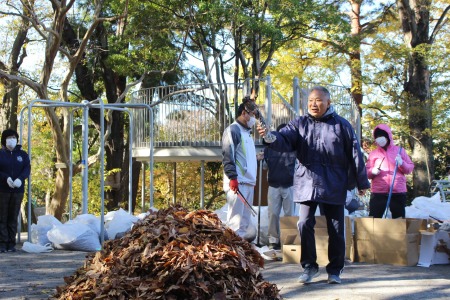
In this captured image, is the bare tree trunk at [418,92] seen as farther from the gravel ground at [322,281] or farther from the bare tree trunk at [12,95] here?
the gravel ground at [322,281]

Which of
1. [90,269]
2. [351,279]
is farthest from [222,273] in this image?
[351,279]

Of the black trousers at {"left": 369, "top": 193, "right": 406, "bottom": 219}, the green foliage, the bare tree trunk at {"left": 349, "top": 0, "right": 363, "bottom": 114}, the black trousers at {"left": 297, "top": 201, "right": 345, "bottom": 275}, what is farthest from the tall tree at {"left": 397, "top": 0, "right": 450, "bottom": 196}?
the black trousers at {"left": 297, "top": 201, "right": 345, "bottom": 275}

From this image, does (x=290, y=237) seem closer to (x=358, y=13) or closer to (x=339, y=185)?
(x=339, y=185)

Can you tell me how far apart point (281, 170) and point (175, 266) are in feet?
19.5

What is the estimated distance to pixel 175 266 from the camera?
4.65 m

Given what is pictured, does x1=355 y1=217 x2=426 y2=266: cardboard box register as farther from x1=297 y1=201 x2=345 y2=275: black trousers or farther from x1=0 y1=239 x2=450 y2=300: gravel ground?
x1=297 y1=201 x2=345 y2=275: black trousers

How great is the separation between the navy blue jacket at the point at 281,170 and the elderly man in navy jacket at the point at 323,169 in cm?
315

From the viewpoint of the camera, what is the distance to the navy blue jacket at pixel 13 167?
1125 centimetres

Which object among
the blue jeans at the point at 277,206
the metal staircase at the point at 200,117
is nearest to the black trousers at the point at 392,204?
the blue jeans at the point at 277,206

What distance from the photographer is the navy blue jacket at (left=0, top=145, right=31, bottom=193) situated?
36.9ft

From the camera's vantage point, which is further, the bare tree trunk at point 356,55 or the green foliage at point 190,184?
the green foliage at point 190,184

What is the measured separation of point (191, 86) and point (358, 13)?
16.1m

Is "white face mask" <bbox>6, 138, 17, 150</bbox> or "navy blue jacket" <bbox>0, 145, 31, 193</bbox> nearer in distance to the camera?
"navy blue jacket" <bbox>0, 145, 31, 193</bbox>

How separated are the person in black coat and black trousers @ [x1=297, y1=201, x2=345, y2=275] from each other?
5.56m
